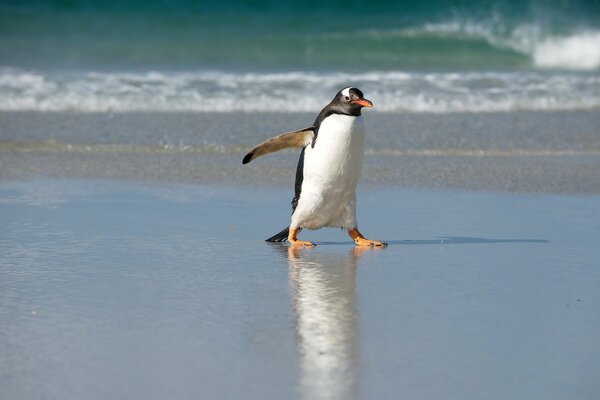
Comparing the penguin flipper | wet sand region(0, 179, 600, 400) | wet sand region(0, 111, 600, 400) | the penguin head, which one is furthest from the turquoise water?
the penguin head

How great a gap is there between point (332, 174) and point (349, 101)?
35 cm

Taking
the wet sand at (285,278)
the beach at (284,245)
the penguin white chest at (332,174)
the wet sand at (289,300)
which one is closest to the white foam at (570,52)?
the beach at (284,245)

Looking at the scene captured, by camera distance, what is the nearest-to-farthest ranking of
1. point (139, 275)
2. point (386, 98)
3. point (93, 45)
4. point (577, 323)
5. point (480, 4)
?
point (577, 323) → point (139, 275) → point (386, 98) → point (93, 45) → point (480, 4)

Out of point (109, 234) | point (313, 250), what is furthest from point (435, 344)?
point (109, 234)

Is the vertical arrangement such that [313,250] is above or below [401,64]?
below

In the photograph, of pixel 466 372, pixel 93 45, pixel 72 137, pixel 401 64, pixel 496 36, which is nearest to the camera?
pixel 466 372

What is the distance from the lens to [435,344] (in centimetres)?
359

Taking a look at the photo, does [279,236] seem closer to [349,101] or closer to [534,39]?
[349,101]

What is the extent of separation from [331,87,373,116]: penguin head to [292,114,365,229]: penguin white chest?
0.09 feet

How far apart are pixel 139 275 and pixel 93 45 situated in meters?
13.7

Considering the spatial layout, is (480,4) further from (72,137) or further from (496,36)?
(72,137)

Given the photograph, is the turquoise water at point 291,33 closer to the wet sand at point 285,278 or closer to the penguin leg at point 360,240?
the wet sand at point 285,278

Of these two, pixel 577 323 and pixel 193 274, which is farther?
pixel 193 274

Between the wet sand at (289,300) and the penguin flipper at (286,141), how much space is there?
1.32ft
